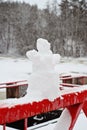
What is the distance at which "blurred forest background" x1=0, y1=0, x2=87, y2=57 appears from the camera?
184ft

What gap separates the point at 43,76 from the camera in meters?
3.22

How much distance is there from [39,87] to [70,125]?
3.06ft

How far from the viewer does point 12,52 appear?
5709cm

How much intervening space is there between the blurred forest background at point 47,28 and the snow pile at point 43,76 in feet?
165

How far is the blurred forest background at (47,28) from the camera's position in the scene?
184 ft

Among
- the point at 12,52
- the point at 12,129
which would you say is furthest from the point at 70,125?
the point at 12,52

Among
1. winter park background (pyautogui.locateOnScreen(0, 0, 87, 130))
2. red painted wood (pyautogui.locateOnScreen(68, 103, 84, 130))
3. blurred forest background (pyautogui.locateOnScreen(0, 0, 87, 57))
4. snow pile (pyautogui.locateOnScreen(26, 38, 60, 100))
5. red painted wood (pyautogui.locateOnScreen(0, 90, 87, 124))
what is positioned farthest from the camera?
blurred forest background (pyautogui.locateOnScreen(0, 0, 87, 57))

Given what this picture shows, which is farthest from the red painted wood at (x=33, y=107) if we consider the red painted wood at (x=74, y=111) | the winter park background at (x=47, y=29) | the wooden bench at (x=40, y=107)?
the winter park background at (x=47, y=29)

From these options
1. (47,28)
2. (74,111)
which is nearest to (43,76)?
(74,111)

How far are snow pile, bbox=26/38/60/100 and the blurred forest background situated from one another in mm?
50383

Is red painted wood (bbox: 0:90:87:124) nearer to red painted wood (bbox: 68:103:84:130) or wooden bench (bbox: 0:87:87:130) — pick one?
wooden bench (bbox: 0:87:87:130)

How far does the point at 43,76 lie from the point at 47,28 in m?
54.8

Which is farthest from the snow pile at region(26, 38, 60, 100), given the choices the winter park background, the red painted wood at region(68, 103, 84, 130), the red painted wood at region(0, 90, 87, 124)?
the winter park background

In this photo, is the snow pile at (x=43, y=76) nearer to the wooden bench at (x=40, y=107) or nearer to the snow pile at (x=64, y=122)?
the wooden bench at (x=40, y=107)
